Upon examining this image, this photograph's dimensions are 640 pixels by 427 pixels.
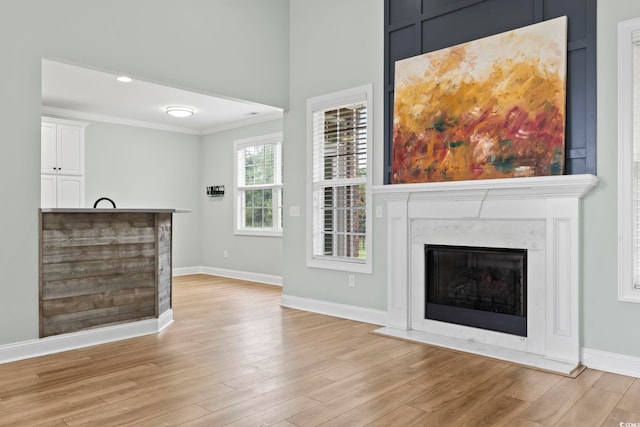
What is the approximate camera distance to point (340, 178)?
5.04m

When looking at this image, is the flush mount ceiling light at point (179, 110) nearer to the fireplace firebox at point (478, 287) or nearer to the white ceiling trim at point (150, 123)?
the white ceiling trim at point (150, 123)

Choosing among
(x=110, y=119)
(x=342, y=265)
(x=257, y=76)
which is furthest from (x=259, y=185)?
(x=342, y=265)

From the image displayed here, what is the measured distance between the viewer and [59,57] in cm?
374

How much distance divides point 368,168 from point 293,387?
2.49 meters

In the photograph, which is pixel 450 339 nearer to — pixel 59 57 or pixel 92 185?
pixel 59 57

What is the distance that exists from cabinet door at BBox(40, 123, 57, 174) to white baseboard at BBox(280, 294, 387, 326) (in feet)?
13.0

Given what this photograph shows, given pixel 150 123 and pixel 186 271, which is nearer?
pixel 150 123

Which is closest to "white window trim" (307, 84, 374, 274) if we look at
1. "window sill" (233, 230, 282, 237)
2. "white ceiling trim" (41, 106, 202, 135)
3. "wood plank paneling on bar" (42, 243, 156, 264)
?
"wood plank paneling on bar" (42, 243, 156, 264)

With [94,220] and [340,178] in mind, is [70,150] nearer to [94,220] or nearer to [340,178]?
[94,220]

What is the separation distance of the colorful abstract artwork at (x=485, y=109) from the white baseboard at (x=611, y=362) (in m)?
1.31

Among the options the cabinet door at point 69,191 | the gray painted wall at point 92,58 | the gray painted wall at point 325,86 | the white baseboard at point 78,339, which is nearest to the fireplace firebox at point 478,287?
the gray painted wall at point 325,86

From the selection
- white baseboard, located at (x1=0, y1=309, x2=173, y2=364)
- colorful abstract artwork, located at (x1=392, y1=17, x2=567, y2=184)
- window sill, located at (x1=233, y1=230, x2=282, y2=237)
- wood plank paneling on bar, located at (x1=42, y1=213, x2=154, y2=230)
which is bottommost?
white baseboard, located at (x1=0, y1=309, x2=173, y2=364)

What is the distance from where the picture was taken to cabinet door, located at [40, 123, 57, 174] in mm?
6614

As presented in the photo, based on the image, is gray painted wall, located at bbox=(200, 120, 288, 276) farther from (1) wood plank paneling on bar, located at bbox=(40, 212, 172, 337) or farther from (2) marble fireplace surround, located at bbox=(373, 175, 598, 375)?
(2) marble fireplace surround, located at bbox=(373, 175, 598, 375)
